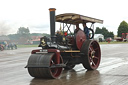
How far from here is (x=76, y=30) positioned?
816cm

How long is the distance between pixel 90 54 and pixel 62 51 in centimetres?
159

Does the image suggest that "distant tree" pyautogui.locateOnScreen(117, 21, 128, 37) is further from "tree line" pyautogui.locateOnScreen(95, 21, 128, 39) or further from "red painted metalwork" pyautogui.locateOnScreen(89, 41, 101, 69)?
"red painted metalwork" pyautogui.locateOnScreen(89, 41, 101, 69)

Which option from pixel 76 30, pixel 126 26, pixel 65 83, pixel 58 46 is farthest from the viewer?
pixel 126 26

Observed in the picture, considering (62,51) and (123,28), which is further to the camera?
(123,28)

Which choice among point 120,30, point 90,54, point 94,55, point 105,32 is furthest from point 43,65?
point 120,30

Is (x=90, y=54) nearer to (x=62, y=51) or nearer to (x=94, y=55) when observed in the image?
(x=94, y=55)

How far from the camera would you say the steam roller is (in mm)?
6031

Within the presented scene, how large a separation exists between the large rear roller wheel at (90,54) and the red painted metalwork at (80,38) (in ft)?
0.41

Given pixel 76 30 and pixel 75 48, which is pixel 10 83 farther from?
pixel 76 30

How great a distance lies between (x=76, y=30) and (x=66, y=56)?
3.87 ft

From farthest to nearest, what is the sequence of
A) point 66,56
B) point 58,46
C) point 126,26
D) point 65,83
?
point 126,26 < point 66,56 < point 58,46 < point 65,83

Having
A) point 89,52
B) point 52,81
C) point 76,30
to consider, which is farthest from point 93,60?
point 52,81

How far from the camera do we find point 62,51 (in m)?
6.80

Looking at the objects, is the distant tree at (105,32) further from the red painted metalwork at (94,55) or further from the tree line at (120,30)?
the red painted metalwork at (94,55)
